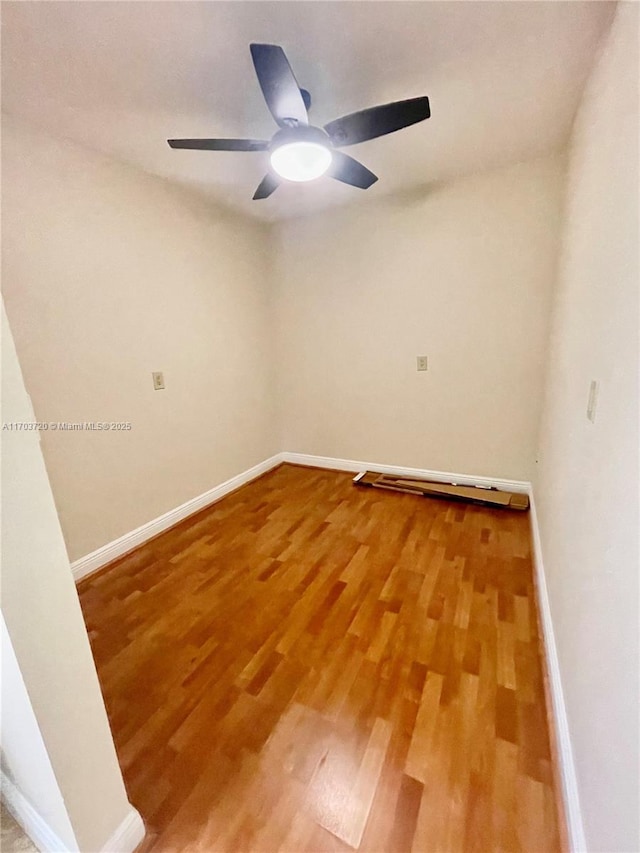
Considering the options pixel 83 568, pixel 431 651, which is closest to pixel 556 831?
pixel 431 651

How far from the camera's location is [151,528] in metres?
2.46

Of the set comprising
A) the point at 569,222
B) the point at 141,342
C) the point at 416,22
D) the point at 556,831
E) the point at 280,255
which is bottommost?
the point at 556,831

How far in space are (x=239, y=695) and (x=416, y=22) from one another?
8.30 ft

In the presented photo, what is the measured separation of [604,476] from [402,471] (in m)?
2.29

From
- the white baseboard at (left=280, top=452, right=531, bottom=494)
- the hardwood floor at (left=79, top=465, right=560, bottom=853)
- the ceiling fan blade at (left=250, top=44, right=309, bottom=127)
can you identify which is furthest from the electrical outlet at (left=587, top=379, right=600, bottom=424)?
the white baseboard at (left=280, top=452, right=531, bottom=494)

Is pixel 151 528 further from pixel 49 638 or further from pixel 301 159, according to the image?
pixel 301 159

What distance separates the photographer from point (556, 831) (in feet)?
3.06

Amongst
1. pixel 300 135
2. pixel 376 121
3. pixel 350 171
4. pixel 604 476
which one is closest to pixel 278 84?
pixel 300 135

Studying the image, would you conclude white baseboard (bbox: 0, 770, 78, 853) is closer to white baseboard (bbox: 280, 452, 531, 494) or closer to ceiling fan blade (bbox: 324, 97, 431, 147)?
ceiling fan blade (bbox: 324, 97, 431, 147)

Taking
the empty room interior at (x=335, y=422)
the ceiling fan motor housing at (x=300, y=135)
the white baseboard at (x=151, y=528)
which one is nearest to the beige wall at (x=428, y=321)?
the empty room interior at (x=335, y=422)

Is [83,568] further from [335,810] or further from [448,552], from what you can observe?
[448,552]

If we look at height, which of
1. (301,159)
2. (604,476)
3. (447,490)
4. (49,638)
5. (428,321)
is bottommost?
(447,490)

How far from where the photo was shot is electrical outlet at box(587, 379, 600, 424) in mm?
1062

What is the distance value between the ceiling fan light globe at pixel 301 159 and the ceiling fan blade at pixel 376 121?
0.08m
